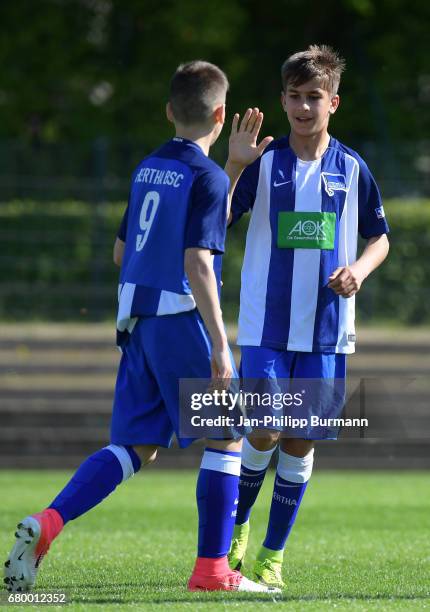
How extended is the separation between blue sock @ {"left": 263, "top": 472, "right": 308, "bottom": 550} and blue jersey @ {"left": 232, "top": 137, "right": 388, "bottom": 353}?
586mm

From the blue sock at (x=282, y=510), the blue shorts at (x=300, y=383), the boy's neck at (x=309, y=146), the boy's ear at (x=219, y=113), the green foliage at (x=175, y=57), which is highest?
the green foliage at (x=175, y=57)

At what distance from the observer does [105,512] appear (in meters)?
9.23

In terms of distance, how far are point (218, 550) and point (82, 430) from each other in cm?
764

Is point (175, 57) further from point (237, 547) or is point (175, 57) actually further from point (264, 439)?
point (237, 547)

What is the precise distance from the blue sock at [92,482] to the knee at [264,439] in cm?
82

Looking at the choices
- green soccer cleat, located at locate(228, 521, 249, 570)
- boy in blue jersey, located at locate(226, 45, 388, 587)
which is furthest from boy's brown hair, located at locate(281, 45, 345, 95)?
green soccer cleat, located at locate(228, 521, 249, 570)

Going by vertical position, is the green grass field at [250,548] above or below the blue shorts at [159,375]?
below

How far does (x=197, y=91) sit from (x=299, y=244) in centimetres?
88

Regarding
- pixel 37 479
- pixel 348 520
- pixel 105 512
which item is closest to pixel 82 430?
pixel 37 479

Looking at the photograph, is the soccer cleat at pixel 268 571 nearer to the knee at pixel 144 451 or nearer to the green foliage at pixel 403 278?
the knee at pixel 144 451

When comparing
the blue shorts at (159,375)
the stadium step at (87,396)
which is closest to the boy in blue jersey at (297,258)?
the blue shorts at (159,375)

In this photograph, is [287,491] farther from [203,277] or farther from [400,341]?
[400,341]

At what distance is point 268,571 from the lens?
5469 millimetres

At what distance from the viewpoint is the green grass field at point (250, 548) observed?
191 inches
